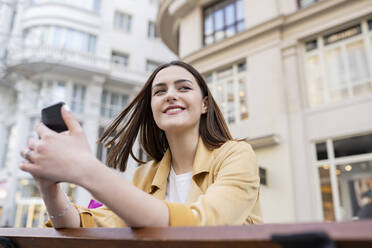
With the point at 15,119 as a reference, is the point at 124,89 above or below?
above

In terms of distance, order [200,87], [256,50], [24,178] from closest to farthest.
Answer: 1. [200,87]
2. [256,50]
3. [24,178]

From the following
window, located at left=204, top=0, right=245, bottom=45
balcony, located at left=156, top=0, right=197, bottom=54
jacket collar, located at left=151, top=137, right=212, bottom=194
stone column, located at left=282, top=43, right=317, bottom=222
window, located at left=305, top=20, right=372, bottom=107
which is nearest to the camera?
jacket collar, located at left=151, top=137, right=212, bottom=194

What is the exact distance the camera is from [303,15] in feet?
27.6

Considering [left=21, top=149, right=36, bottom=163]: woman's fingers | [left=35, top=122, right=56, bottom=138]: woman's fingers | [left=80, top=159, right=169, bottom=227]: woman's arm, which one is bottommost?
[left=80, top=159, right=169, bottom=227]: woman's arm

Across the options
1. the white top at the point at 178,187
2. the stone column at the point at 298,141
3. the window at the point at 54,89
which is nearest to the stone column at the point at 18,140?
the window at the point at 54,89

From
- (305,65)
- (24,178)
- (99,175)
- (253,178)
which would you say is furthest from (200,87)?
(24,178)

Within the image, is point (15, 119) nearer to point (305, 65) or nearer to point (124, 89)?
point (124, 89)

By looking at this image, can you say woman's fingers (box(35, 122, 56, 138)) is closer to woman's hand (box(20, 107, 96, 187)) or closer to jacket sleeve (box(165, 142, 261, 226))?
woman's hand (box(20, 107, 96, 187))

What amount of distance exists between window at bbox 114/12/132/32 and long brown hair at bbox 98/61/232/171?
64.4 ft

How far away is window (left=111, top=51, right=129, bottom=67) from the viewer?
771 inches

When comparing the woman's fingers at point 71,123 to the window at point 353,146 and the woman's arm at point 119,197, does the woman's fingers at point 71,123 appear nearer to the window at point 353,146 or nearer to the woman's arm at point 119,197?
the woman's arm at point 119,197

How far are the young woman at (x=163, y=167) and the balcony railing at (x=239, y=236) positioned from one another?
0.18ft

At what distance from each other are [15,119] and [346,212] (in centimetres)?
1815

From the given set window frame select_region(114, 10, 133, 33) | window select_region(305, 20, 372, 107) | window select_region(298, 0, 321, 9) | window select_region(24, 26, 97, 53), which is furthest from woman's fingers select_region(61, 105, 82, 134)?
window frame select_region(114, 10, 133, 33)
